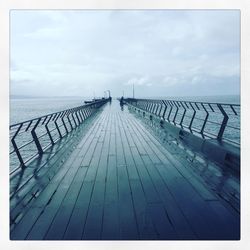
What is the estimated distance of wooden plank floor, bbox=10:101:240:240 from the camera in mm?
1810

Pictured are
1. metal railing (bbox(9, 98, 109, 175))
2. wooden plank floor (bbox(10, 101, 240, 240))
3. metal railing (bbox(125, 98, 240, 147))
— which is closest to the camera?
wooden plank floor (bbox(10, 101, 240, 240))

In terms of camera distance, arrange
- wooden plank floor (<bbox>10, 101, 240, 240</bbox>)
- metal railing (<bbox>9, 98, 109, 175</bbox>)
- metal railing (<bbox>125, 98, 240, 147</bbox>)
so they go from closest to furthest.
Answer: wooden plank floor (<bbox>10, 101, 240, 240</bbox>), metal railing (<bbox>9, 98, 109, 175</bbox>), metal railing (<bbox>125, 98, 240, 147</bbox>)

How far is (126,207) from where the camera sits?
86.4 inches

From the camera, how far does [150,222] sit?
6.35ft

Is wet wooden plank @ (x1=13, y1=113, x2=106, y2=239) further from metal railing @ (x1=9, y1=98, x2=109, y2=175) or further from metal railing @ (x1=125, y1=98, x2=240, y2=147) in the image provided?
metal railing @ (x1=125, y1=98, x2=240, y2=147)

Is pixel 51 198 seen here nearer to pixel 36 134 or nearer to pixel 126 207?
pixel 126 207

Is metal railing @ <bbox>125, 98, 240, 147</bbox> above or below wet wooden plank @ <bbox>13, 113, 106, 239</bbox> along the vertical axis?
above

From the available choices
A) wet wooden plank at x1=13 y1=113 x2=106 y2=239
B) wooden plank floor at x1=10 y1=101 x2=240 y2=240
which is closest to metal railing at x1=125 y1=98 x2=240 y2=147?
wooden plank floor at x1=10 y1=101 x2=240 y2=240

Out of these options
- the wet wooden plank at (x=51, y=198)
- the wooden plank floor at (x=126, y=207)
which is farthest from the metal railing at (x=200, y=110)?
the wet wooden plank at (x=51, y=198)

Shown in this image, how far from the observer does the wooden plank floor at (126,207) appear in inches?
71.2

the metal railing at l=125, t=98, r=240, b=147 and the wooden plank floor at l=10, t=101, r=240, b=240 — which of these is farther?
the metal railing at l=125, t=98, r=240, b=147

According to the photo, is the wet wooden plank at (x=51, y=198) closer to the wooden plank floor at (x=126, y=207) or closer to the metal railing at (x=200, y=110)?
the wooden plank floor at (x=126, y=207)
